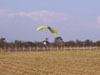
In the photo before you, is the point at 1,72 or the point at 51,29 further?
the point at 51,29

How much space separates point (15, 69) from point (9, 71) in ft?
2.69

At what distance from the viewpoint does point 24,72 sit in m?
18.5

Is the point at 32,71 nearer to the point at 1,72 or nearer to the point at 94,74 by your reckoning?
the point at 1,72

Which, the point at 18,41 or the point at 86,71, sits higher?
the point at 18,41

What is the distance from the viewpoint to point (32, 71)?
1872cm

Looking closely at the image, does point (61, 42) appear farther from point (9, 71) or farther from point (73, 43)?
point (9, 71)

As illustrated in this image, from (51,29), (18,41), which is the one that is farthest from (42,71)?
(18,41)

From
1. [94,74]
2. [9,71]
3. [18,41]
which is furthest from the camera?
[18,41]

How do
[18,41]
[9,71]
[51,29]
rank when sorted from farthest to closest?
[18,41] → [51,29] → [9,71]

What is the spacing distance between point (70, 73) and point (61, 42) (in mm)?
51139

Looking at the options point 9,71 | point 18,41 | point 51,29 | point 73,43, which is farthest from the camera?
point 73,43

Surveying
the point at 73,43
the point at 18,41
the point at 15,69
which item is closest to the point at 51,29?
the point at 15,69

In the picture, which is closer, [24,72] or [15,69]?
[24,72]

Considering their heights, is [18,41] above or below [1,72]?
above
